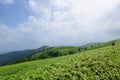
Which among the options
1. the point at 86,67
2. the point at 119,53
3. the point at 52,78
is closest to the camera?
the point at 52,78

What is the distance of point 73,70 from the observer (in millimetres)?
21750

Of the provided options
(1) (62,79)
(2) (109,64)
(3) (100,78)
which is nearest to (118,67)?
(2) (109,64)

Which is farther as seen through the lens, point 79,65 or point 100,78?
point 79,65

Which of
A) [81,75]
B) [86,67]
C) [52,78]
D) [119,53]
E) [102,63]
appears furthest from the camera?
[119,53]

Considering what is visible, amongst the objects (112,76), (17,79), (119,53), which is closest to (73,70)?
(112,76)

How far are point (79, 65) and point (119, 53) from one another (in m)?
10.6

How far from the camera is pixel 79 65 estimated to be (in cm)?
2361

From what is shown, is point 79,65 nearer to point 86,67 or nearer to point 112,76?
point 86,67

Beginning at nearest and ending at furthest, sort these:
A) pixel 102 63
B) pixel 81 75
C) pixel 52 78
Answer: pixel 52 78, pixel 81 75, pixel 102 63

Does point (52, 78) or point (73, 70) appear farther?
point (73, 70)

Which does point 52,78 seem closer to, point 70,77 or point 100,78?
point 70,77

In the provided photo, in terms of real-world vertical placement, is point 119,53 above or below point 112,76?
above

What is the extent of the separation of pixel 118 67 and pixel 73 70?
6683 mm

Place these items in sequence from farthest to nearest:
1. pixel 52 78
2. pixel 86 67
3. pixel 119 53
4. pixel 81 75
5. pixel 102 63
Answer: pixel 119 53, pixel 102 63, pixel 86 67, pixel 81 75, pixel 52 78
